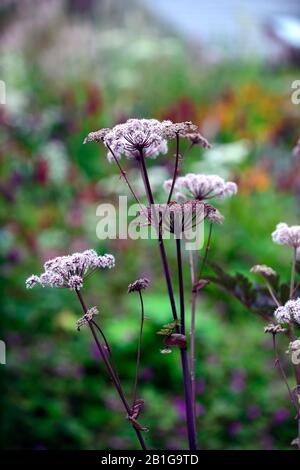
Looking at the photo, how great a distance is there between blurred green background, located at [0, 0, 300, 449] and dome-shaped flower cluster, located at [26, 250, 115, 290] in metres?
0.33

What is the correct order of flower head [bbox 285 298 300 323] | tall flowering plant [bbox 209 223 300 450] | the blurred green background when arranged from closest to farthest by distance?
flower head [bbox 285 298 300 323] → tall flowering plant [bbox 209 223 300 450] → the blurred green background

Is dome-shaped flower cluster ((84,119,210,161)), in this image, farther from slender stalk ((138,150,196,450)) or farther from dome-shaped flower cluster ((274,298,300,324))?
dome-shaped flower cluster ((274,298,300,324))

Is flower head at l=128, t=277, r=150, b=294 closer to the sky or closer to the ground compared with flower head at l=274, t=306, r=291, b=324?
closer to the sky

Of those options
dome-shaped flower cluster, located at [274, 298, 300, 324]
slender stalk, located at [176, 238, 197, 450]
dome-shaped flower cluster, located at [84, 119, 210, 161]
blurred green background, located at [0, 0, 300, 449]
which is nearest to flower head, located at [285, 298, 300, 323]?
dome-shaped flower cluster, located at [274, 298, 300, 324]

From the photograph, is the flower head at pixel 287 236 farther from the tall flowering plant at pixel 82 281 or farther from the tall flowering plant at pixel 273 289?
the tall flowering plant at pixel 82 281

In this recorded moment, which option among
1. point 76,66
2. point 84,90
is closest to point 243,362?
point 84,90

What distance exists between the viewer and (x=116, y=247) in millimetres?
3916

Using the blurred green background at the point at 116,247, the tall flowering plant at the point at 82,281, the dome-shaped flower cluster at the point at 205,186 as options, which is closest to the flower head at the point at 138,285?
the tall flowering plant at the point at 82,281

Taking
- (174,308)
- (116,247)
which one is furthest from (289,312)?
(116,247)

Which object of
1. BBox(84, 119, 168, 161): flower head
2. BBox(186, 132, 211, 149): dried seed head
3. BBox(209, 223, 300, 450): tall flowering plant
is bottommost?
BBox(209, 223, 300, 450): tall flowering plant

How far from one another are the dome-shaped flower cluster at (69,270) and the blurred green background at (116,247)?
0.33 metres

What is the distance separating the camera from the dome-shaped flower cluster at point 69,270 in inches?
33.3

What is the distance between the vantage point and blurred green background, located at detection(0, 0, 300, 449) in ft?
8.81
